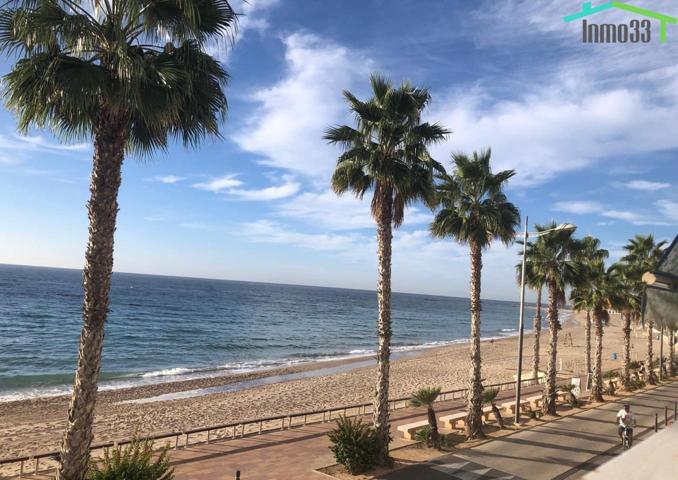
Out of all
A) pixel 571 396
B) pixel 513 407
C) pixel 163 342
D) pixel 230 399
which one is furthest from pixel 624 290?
pixel 163 342

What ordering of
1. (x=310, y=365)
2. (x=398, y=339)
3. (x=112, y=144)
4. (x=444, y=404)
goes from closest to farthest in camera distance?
(x=112, y=144) → (x=444, y=404) → (x=310, y=365) → (x=398, y=339)

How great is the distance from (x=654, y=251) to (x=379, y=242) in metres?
27.2

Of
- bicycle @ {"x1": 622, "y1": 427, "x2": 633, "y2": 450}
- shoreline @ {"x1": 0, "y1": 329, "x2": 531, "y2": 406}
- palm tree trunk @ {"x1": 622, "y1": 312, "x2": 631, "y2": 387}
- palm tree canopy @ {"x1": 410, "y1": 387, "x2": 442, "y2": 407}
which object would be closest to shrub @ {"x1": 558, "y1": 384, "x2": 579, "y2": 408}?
palm tree trunk @ {"x1": 622, "y1": 312, "x2": 631, "y2": 387}

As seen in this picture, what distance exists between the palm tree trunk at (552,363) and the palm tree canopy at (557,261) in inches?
17.9

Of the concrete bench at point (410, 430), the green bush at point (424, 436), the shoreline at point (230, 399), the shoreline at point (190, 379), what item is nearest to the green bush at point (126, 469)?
the green bush at point (424, 436)

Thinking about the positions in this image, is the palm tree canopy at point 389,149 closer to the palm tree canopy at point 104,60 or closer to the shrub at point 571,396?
the palm tree canopy at point 104,60

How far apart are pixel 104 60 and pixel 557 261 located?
852 inches

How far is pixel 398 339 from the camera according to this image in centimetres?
8081

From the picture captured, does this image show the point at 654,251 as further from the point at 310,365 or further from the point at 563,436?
the point at 310,365

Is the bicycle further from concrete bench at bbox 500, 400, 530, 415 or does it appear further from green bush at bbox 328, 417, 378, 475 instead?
green bush at bbox 328, 417, 378, 475

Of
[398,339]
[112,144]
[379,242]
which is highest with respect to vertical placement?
[112,144]

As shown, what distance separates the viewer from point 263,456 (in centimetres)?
1471

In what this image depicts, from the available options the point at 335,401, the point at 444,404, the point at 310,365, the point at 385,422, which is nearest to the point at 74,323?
the point at 310,365

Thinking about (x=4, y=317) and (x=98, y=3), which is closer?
(x=98, y=3)
